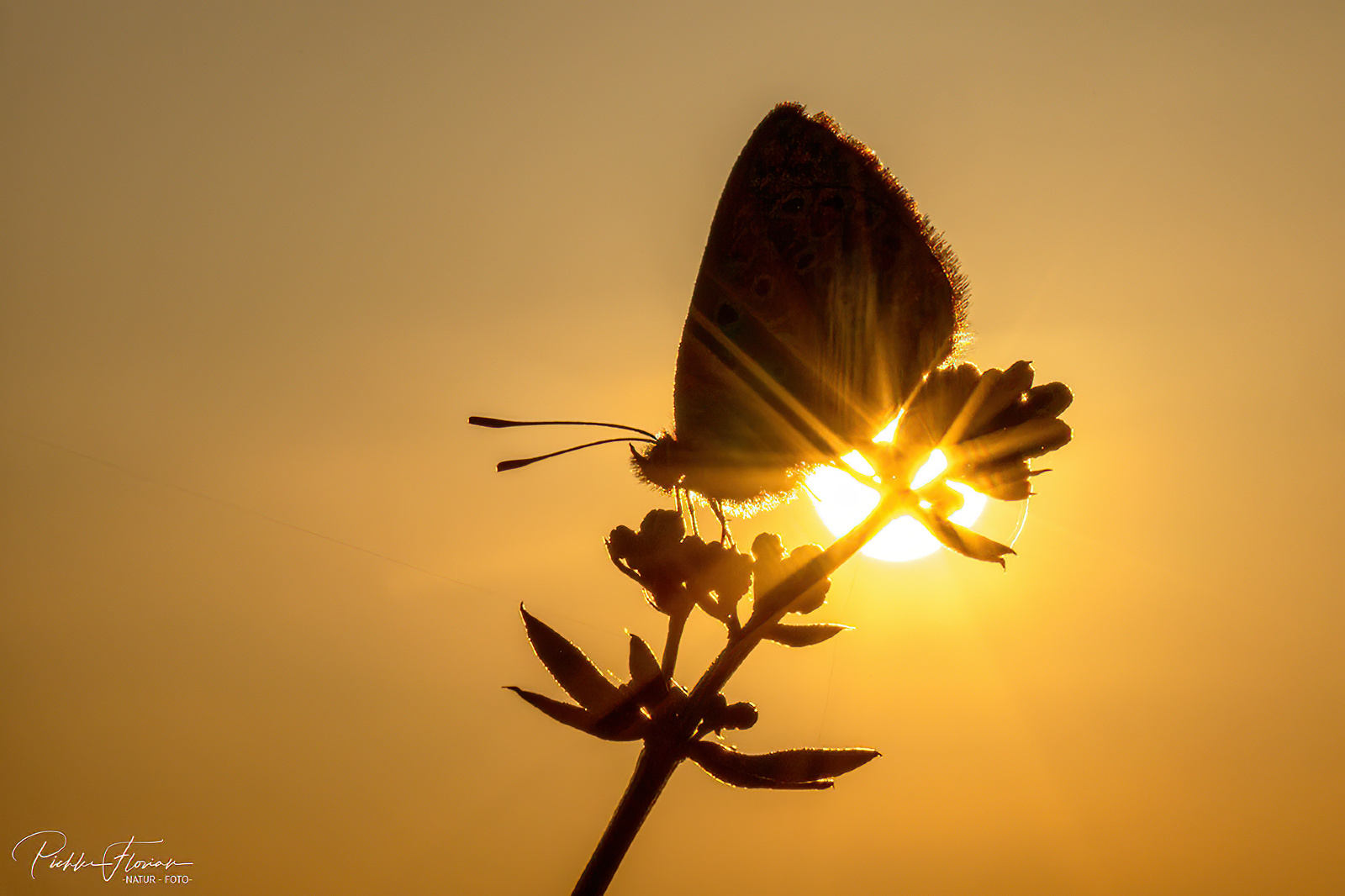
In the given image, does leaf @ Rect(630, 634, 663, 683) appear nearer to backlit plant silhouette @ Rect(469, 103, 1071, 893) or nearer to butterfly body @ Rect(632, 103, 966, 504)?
backlit plant silhouette @ Rect(469, 103, 1071, 893)

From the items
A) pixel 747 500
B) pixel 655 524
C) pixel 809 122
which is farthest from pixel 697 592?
pixel 809 122

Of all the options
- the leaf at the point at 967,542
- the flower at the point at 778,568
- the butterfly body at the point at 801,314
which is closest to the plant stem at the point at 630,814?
the flower at the point at 778,568

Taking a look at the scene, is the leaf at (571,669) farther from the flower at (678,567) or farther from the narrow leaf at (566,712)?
the flower at (678,567)

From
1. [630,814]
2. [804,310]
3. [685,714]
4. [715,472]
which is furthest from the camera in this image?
[715,472]

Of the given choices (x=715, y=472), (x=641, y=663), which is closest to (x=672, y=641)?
(x=641, y=663)

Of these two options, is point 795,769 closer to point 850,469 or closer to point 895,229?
point 850,469

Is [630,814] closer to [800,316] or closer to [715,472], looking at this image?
[715,472]

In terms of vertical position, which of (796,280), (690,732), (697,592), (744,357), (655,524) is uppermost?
(796,280)
